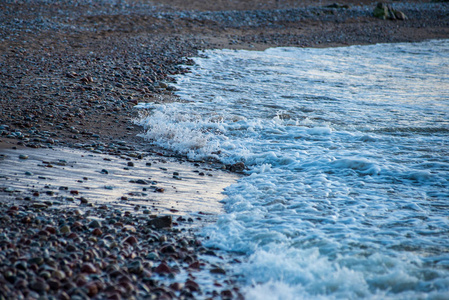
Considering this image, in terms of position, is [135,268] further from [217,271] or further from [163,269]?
[217,271]

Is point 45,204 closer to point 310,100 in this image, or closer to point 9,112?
point 9,112

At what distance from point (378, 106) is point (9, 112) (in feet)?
28.3

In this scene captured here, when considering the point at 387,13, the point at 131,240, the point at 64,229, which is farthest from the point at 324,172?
the point at 387,13

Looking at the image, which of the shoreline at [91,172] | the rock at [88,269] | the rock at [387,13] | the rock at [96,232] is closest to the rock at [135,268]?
the shoreline at [91,172]

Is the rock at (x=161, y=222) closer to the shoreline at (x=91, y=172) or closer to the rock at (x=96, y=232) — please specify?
the shoreline at (x=91, y=172)

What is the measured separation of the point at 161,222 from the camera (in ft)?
15.5

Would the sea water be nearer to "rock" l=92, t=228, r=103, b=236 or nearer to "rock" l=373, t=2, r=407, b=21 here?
"rock" l=92, t=228, r=103, b=236

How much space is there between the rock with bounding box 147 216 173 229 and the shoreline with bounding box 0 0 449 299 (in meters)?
0.02

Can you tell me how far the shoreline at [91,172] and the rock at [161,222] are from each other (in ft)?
0.05

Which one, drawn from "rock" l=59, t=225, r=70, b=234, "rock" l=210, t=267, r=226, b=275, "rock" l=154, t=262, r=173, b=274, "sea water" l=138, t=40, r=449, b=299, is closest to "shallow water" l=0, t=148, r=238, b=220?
"sea water" l=138, t=40, r=449, b=299

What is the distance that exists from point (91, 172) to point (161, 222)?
1671 mm

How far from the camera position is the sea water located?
13.4ft

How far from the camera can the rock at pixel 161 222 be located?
4.70 m

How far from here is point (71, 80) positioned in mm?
9836
